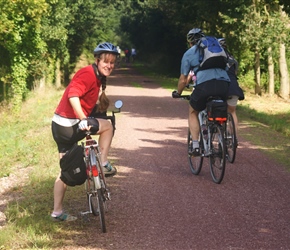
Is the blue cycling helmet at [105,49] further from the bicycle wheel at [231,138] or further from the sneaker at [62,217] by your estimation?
the bicycle wheel at [231,138]

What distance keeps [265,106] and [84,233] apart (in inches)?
731

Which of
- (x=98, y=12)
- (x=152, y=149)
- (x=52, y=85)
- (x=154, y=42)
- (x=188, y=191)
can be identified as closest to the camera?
(x=188, y=191)

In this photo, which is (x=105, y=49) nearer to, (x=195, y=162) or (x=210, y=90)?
(x=210, y=90)

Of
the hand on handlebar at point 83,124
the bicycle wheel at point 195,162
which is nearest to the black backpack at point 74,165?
the hand on handlebar at point 83,124

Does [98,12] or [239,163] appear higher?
[98,12]

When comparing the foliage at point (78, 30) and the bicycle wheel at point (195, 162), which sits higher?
the foliage at point (78, 30)

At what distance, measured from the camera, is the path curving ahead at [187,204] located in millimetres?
6098

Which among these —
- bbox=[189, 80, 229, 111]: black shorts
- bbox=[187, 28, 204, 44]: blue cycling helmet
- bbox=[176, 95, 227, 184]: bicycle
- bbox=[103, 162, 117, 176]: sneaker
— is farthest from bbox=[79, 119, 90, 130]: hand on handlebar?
bbox=[187, 28, 204, 44]: blue cycling helmet

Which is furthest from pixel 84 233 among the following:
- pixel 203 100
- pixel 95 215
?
pixel 203 100

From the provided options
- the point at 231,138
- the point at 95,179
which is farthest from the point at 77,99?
the point at 231,138

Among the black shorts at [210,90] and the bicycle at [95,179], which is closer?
the bicycle at [95,179]

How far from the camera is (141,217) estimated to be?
6965mm

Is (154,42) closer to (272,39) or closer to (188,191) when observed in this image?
(272,39)

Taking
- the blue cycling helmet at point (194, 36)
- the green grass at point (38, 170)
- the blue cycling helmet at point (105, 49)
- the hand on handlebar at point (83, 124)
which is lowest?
the green grass at point (38, 170)
